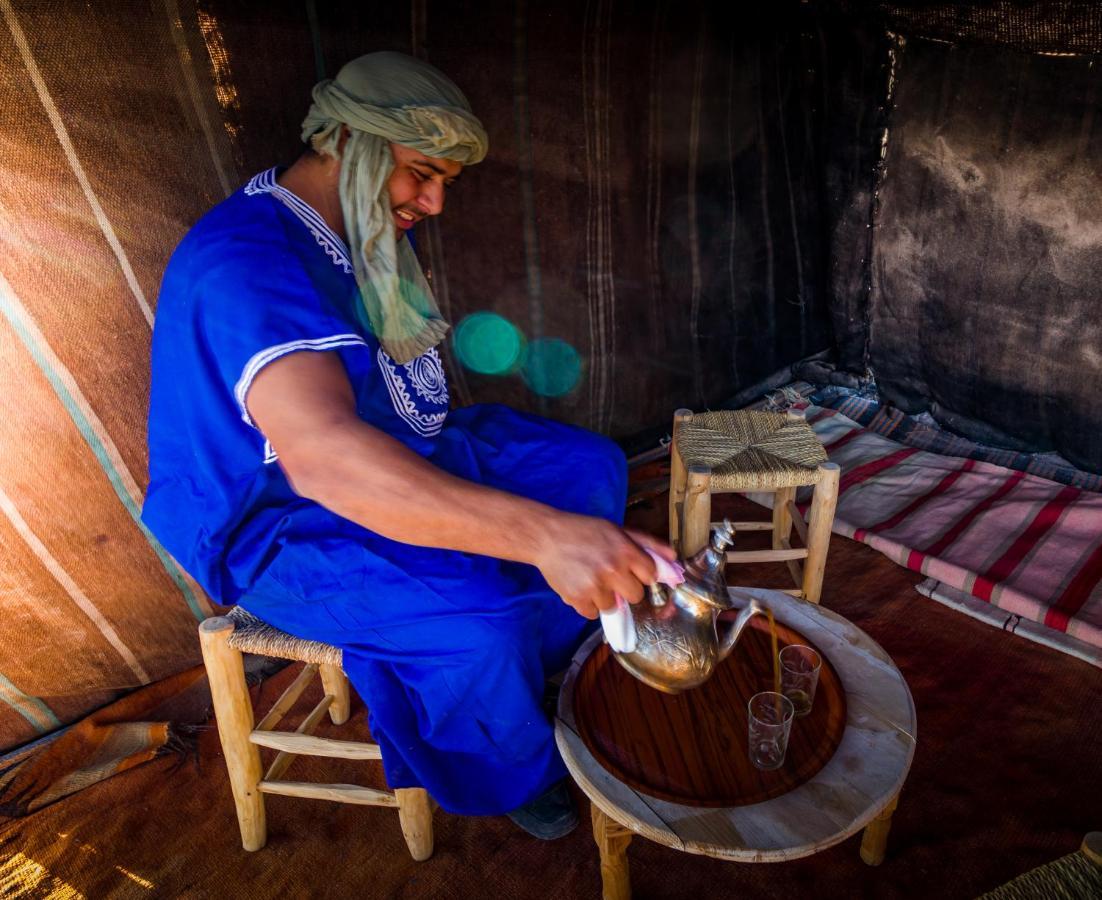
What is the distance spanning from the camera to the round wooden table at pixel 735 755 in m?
1.32

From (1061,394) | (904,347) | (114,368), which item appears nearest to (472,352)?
(114,368)

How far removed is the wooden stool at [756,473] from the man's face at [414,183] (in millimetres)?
1083

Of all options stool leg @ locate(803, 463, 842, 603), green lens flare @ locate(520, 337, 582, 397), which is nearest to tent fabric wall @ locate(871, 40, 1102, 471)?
stool leg @ locate(803, 463, 842, 603)

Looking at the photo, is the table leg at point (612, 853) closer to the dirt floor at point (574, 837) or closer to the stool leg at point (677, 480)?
the dirt floor at point (574, 837)

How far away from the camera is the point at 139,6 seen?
1907mm

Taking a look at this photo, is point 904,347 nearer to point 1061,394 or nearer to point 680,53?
point 1061,394

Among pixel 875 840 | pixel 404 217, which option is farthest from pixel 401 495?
pixel 875 840

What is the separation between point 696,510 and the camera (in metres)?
2.35

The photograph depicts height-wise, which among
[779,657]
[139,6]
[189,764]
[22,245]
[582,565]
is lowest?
[189,764]

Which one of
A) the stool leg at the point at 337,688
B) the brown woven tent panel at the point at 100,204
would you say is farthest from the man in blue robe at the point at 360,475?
the stool leg at the point at 337,688

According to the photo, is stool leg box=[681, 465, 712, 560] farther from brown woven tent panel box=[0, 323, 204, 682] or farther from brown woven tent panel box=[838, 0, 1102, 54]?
brown woven tent panel box=[838, 0, 1102, 54]

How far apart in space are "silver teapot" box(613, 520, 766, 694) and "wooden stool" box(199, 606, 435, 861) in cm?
70

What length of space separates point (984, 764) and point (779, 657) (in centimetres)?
89

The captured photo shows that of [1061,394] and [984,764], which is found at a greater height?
[1061,394]
